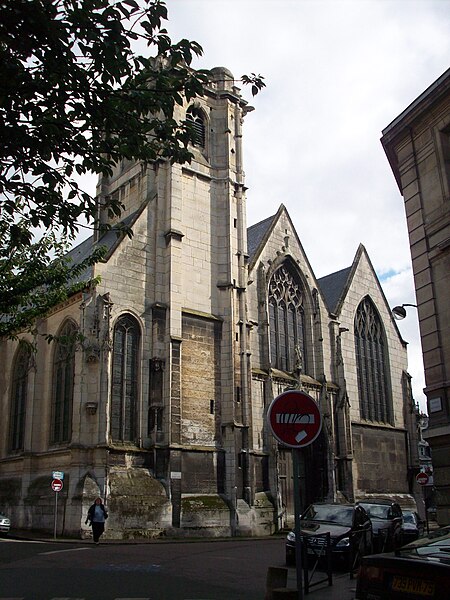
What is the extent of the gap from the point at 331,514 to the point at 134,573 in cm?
484

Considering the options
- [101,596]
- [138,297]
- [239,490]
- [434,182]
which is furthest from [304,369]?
[101,596]

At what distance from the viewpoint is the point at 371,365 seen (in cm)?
3572

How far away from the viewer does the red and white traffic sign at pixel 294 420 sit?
306 inches

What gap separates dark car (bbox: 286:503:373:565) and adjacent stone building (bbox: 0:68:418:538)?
31.7ft

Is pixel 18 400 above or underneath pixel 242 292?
underneath

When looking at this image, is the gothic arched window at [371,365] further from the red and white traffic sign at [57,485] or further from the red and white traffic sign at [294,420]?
the red and white traffic sign at [294,420]

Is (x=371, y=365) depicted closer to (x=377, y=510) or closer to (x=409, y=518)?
(x=409, y=518)

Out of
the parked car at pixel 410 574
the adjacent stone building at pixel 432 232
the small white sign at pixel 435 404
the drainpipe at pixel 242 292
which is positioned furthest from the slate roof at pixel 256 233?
the parked car at pixel 410 574

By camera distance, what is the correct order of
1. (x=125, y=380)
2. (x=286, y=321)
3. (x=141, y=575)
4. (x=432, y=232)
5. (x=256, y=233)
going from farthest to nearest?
(x=256, y=233)
(x=286, y=321)
(x=125, y=380)
(x=432, y=232)
(x=141, y=575)

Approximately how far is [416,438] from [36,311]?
26.0m

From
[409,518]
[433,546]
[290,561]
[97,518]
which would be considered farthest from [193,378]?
[433,546]

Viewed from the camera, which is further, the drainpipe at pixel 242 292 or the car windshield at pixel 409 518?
the drainpipe at pixel 242 292

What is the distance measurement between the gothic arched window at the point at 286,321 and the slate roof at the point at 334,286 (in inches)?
112

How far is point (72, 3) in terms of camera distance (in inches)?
302
